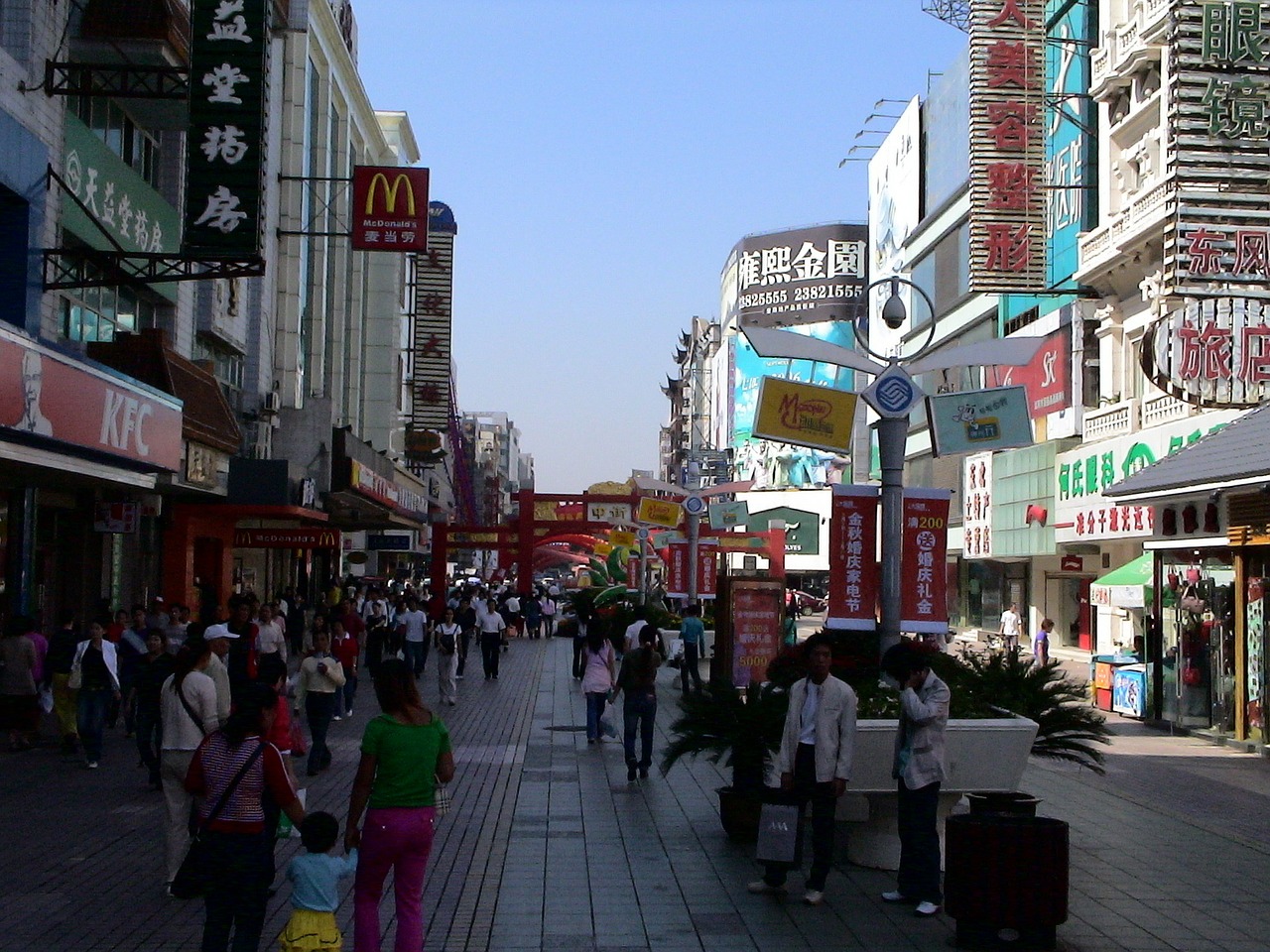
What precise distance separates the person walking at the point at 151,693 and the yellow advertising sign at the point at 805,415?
517 centimetres

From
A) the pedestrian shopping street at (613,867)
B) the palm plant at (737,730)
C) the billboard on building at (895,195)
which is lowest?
the pedestrian shopping street at (613,867)

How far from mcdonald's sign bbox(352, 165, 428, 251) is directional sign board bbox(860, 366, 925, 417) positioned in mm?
18962

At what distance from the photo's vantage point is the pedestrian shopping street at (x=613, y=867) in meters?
8.30

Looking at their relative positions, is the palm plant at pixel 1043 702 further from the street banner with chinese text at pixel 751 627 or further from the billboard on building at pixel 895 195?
the billboard on building at pixel 895 195

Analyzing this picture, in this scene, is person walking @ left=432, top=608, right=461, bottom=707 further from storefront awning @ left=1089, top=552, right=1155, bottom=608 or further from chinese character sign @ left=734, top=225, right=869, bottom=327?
chinese character sign @ left=734, top=225, right=869, bottom=327

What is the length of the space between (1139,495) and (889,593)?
9755 millimetres

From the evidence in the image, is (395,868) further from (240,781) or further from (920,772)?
(920,772)

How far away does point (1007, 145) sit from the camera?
1358 inches

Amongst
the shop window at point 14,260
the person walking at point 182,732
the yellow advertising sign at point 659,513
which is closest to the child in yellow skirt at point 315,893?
the person walking at point 182,732

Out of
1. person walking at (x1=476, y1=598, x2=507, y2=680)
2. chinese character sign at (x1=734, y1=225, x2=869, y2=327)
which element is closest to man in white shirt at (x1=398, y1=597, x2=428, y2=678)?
person walking at (x1=476, y1=598, x2=507, y2=680)

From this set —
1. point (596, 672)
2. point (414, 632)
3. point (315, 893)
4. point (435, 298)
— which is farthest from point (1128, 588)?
point (435, 298)

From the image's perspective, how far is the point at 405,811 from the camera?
687cm

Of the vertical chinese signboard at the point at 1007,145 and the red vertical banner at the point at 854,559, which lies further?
the vertical chinese signboard at the point at 1007,145

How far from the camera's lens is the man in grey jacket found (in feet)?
29.5
